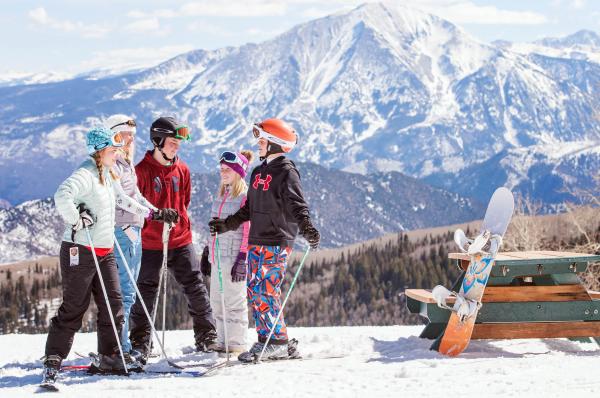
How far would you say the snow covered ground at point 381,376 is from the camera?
6.71 m

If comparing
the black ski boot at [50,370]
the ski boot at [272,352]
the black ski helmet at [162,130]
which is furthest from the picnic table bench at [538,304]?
the black ski boot at [50,370]

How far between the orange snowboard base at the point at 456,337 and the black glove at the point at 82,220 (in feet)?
13.1

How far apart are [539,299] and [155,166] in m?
4.70

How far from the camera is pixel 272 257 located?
8453mm

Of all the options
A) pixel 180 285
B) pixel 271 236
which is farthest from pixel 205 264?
pixel 271 236

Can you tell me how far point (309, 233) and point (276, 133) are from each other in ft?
4.17

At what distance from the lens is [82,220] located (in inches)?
290

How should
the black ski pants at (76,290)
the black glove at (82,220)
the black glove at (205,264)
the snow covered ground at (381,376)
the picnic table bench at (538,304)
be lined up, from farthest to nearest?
1. the black glove at (205,264)
2. the picnic table bench at (538,304)
3. the black ski pants at (76,290)
4. the black glove at (82,220)
5. the snow covered ground at (381,376)

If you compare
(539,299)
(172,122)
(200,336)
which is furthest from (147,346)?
(539,299)

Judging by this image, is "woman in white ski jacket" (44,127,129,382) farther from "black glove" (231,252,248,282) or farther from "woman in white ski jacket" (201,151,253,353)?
"woman in white ski jacket" (201,151,253,353)

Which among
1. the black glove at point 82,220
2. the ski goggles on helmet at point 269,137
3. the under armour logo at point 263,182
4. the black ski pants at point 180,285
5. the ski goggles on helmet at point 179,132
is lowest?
the black ski pants at point 180,285

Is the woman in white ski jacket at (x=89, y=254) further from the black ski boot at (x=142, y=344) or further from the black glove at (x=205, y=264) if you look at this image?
the black glove at (x=205, y=264)

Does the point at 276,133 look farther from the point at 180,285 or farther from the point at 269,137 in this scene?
the point at 180,285

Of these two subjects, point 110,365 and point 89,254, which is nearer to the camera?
point 89,254
